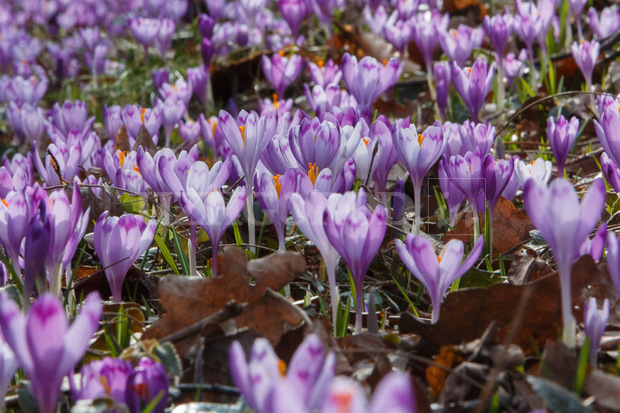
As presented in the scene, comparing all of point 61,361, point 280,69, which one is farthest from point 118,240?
point 280,69

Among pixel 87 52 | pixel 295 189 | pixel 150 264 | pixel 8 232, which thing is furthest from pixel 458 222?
pixel 87 52

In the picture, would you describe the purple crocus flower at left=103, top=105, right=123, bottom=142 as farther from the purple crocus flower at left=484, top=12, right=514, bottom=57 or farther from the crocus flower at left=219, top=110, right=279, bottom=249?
the purple crocus flower at left=484, top=12, right=514, bottom=57

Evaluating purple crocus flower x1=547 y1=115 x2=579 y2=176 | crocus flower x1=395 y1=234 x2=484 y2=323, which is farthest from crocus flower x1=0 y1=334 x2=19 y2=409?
purple crocus flower x1=547 y1=115 x2=579 y2=176

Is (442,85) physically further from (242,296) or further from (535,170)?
(242,296)

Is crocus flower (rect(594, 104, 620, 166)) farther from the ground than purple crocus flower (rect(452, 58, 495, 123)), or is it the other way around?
purple crocus flower (rect(452, 58, 495, 123))

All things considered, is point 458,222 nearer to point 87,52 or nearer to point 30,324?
point 30,324

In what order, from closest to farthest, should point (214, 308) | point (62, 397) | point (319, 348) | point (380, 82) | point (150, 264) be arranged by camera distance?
point (319, 348) → point (62, 397) → point (214, 308) → point (150, 264) → point (380, 82)

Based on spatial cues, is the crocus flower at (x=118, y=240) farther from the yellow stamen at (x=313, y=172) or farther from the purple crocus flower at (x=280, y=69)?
the purple crocus flower at (x=280, y=69)
